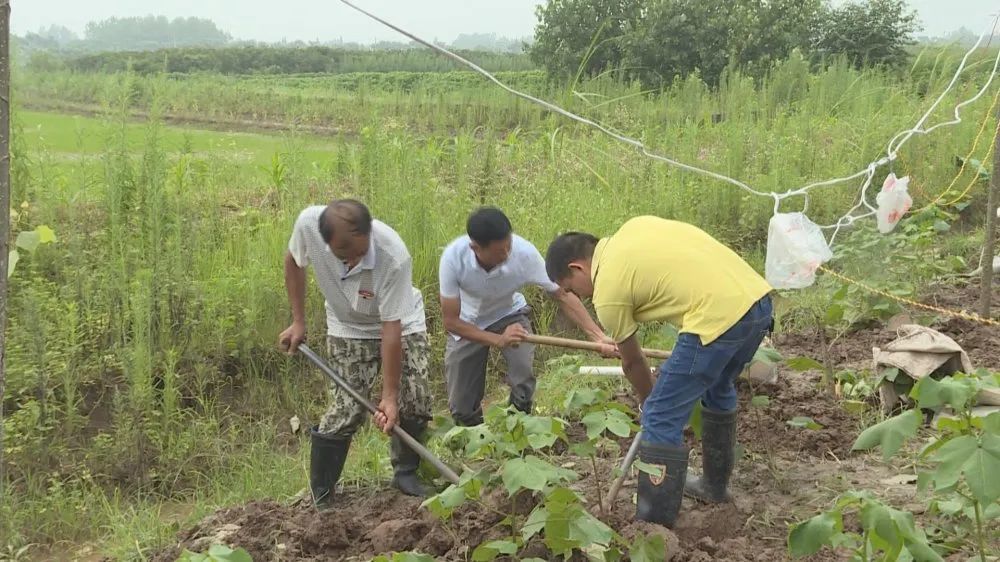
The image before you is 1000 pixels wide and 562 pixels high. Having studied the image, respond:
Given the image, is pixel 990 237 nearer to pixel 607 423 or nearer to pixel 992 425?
pixel 992 425

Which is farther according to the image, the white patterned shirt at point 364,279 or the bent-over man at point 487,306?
the bent-over man at point 487,306

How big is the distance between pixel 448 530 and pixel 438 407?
2203 millimetres

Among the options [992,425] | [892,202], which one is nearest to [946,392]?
[992,425]

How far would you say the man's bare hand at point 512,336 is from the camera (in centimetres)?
392

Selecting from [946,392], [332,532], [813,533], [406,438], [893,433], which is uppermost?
[946,392]

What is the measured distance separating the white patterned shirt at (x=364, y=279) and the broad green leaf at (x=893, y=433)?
1.71 metres

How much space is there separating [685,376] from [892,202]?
8.73ft

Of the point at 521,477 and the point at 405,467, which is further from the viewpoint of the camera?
the point at 405,467

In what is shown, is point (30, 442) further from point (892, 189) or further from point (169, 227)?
point (892, 189)

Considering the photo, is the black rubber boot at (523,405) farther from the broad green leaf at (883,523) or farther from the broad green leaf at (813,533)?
the broad green leaf at (883,523)

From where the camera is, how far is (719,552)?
115 inches

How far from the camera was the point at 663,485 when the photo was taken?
3057 millimetres

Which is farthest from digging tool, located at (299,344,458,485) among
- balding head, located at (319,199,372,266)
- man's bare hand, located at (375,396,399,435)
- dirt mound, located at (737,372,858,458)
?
dirt mound, located at (737,372,858,458)

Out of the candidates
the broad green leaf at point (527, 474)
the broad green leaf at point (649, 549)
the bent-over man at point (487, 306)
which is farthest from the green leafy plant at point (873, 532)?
the bent-over man at point (487, 306)
